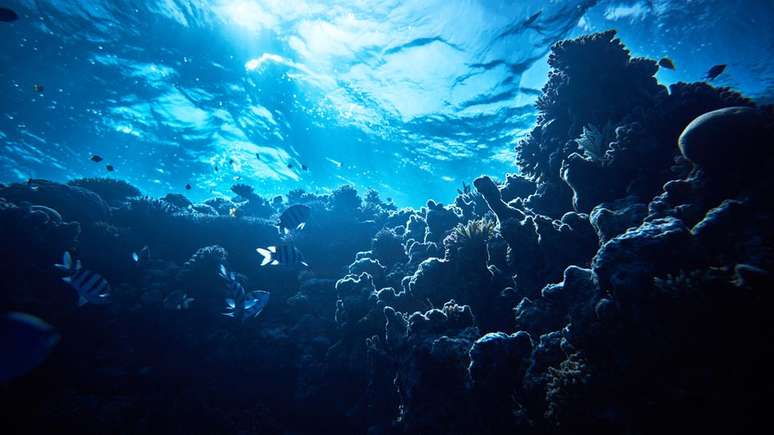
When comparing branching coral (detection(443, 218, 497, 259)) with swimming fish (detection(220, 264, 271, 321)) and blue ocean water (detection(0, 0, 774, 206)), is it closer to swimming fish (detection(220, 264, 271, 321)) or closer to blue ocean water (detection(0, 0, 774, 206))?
swimming fish (detection(220, 264, 271, 321))

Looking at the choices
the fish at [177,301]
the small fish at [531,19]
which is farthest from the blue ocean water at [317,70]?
the fish at [177,301]

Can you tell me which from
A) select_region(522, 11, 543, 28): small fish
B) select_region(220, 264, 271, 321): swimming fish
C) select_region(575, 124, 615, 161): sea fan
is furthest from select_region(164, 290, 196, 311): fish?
select_region(522, 11, 543, 28): small fish

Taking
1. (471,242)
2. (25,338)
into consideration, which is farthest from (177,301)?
(471,242)

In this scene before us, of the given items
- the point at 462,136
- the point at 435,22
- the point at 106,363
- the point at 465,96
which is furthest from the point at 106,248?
the point at 462,136

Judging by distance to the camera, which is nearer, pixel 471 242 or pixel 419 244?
pixel 471 242

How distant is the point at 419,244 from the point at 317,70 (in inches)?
431

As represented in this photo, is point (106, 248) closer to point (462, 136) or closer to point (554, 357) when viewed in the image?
point (554, 357)

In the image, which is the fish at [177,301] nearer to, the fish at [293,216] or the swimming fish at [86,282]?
the swimming fish at [86,282]

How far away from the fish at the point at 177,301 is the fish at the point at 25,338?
4718mm

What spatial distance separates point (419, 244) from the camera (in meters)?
8.83

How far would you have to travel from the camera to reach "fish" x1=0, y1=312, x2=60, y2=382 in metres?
2.81

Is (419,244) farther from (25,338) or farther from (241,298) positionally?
(25,338)

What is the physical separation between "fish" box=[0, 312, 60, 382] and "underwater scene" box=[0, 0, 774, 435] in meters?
0.03

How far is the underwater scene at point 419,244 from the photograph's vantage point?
317 cm
